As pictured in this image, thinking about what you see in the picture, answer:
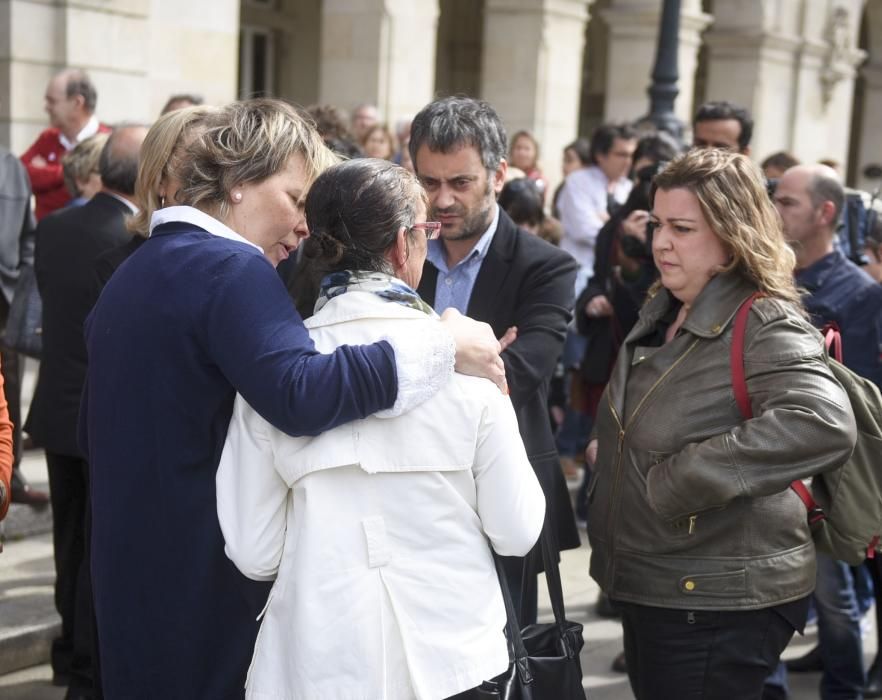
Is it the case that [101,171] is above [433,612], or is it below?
above

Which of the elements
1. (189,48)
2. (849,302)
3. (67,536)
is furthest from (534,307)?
(189,48)

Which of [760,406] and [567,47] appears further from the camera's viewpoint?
[567,47]

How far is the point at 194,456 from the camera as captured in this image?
2.35 m

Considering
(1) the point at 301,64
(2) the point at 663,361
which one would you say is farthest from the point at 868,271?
(1) the point at 301,64

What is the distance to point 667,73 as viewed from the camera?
9.06 meters

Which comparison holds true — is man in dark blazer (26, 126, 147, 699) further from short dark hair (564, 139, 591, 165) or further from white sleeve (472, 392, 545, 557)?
short dark hair (564, 139, 591, 165)

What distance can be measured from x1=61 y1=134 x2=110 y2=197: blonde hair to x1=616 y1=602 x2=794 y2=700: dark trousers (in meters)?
3.22

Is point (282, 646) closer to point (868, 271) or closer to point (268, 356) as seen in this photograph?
point (268, 356)

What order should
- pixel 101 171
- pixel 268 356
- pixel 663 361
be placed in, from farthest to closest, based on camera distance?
pixel 101 171
pixel 663 361
pixel 268 356

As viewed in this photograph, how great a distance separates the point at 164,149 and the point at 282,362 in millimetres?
681

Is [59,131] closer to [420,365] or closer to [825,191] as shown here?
[825,191]

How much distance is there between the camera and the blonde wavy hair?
9.98 ft

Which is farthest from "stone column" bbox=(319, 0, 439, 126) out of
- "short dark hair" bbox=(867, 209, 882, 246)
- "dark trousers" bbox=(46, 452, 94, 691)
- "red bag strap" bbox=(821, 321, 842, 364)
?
"red bag strap" bbox=(821, 321, 842, 364)

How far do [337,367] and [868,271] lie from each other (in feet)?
11.8
